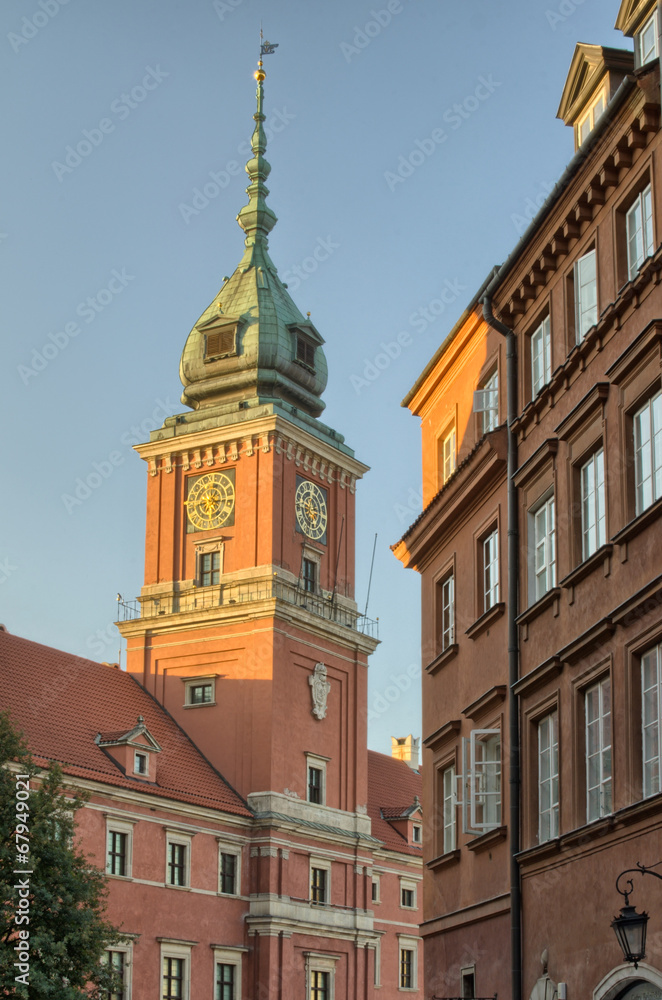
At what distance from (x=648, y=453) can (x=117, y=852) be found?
3116 cm

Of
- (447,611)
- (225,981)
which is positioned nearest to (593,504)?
(447,611)

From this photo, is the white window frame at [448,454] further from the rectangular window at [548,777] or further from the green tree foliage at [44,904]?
the green tree foliage at [44,904]

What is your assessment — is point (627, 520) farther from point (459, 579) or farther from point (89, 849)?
point (89, 849)

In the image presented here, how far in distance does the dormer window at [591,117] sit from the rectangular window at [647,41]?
3.72 feet

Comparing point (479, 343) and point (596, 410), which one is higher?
point (479, 343)

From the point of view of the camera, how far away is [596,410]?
629 inches

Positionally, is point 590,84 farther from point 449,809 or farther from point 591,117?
point 449,809

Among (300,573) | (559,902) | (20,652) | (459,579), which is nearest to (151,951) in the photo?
(20,652)

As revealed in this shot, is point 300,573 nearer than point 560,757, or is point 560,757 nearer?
point 560,757

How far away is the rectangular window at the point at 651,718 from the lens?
13.7m

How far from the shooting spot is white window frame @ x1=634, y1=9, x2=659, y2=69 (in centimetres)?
1576

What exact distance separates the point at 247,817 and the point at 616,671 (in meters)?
35.0

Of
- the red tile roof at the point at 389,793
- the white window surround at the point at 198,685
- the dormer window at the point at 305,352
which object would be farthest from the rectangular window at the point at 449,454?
the red tile roof at the point at 389,793

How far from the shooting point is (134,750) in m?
45.1
